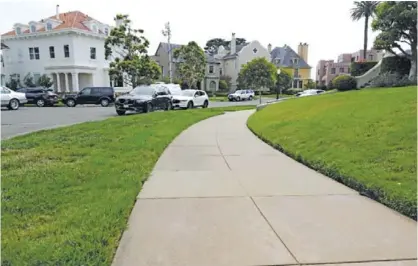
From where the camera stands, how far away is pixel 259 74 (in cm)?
5103

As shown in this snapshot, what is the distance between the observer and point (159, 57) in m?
56.8

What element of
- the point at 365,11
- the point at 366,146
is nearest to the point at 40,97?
the point at 366,146

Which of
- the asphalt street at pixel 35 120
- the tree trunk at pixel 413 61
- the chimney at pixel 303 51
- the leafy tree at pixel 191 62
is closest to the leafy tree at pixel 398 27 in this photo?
the tree trunk at pixel 413 61

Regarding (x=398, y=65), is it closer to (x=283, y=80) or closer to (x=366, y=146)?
(x=366, y=146)

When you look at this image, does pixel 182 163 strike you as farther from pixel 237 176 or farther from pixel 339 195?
pixel 339 195

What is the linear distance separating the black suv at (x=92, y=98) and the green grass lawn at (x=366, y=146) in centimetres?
1874

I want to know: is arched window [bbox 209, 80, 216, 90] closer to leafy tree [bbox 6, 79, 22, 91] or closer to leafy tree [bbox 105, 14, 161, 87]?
leafy tree [bbox 105, 14, 161, 87]

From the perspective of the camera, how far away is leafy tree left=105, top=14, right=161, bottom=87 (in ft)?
104

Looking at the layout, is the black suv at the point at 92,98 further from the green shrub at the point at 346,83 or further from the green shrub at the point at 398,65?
the green shrub at the point at 398,65

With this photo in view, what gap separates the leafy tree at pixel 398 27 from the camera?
826 inches

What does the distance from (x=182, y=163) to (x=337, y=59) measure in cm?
8832

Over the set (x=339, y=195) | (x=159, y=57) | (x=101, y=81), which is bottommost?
(x=339, y=195)

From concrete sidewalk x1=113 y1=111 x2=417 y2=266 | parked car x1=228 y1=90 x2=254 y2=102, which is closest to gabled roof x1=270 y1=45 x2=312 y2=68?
parked car x1=228 y1=90 x2=254 y2=102

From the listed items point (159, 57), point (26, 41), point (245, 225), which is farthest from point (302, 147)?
point (159, 57)
